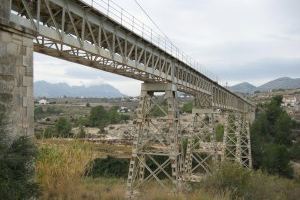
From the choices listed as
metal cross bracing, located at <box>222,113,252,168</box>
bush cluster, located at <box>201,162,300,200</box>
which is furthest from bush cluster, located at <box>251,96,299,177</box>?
bush cluster, located at <box>201,162,300,200</box>

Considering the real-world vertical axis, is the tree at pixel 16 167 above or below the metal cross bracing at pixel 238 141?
above

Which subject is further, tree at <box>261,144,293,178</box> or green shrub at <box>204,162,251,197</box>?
tree at <box>261,144,293,178</box>

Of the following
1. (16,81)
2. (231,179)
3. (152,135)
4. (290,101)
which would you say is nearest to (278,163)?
(231,179)

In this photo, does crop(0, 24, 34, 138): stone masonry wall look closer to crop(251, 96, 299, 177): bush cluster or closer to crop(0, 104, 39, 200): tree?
crop(0, 104, 39, 200): tree

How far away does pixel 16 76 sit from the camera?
9.08 meters

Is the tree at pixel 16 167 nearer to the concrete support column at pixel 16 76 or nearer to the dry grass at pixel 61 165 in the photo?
the concrete support column at pixel 16 76

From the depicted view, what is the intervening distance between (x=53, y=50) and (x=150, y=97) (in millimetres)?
8866

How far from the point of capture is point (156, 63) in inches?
758

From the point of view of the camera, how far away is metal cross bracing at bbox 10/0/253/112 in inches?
432

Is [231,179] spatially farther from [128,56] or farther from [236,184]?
[128,56]

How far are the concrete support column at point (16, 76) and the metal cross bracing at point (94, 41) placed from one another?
618 millimetres

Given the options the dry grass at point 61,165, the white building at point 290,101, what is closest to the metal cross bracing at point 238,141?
the dry grass at point 61,165

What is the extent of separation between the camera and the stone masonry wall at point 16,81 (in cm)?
873

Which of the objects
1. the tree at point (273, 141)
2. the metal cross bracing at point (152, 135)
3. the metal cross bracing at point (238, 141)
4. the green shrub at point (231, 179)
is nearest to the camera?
the metal cross bracing at point (152, 135)
